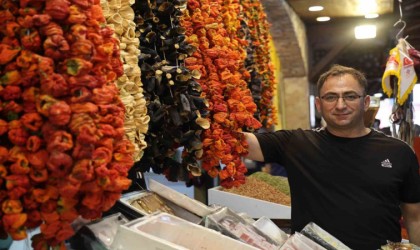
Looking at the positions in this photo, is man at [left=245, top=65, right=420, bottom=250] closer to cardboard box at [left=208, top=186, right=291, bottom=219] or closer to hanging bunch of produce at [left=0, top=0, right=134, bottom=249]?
cardboard box at [left=208, top=186, right=291, bottom=219]

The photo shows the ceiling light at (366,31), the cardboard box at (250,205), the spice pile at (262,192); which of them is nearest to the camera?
the cardboard box at (250,205)

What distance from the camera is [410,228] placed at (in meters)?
2.39

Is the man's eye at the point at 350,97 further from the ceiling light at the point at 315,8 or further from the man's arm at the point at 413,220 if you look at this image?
the ceiling light at the point at 315,8

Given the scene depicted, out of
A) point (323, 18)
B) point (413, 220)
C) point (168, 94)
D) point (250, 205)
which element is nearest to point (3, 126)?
point (168, 94)

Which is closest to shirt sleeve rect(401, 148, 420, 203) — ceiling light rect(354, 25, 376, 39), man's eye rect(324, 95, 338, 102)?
man's eye rect(324, 95, 338, 102)

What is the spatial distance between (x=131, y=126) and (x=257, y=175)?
8.82 feet

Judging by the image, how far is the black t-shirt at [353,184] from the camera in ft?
7.23

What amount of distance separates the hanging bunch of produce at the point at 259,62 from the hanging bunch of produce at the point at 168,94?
1134 mm

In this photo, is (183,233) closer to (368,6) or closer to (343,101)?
(343,101)

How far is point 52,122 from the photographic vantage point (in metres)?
0.94

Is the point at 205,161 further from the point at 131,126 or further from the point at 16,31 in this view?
the point at 16,31

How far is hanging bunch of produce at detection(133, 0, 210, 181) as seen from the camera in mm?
1603

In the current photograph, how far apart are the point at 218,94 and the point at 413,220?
1.22m

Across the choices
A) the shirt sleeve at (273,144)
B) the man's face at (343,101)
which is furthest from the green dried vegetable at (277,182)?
the man's face at (343,101)
